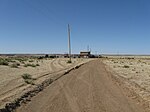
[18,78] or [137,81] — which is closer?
[137,81]

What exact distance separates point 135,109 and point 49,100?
3.96 metres

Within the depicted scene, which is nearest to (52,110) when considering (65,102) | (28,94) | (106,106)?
(65,102)

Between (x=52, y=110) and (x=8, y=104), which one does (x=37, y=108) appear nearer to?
(x=52, y=110)

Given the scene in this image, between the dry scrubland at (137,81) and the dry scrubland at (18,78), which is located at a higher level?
the dry scrubland at (18,78)

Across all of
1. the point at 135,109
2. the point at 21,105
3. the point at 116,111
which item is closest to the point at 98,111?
the point at 116,111

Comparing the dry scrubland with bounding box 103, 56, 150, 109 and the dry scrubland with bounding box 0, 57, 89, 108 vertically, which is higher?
the dry scrubland with bounding box 0, 57, 89, 108

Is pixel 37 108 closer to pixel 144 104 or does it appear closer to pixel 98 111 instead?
pixel 98 111

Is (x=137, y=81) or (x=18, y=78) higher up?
(x=18, y=78)

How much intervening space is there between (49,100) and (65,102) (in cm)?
91

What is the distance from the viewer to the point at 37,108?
31.0 ft

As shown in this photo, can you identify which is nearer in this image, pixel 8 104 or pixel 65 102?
pixel 8 104

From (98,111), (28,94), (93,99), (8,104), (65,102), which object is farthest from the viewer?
(28,94)

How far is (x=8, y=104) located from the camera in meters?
9.84

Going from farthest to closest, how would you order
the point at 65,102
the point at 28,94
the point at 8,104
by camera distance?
the point at 28,94 → the point at 65,102 → the point at 8,104
